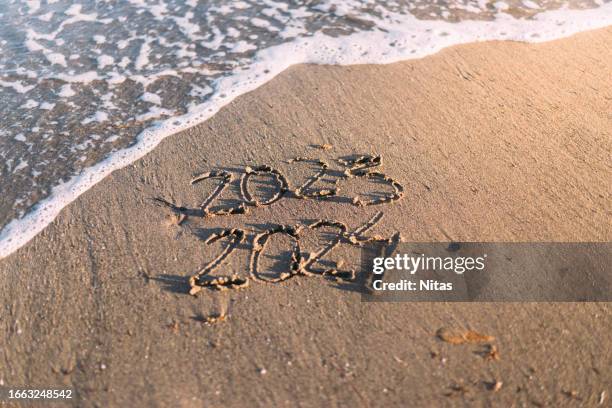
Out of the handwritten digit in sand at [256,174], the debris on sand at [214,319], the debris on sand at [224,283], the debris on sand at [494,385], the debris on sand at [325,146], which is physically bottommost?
the debris on sand at [214,319]

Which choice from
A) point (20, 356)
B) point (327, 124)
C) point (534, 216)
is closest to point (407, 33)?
point (327, 124)

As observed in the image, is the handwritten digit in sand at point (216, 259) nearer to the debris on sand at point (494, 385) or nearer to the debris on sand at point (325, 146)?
the debris on sand at point (325, 146)

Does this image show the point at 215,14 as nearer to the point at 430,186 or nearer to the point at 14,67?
the point at 14,67

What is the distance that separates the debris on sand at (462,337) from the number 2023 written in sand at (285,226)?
1.50 ft

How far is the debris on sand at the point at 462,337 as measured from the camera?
204cm

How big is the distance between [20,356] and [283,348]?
1.08m

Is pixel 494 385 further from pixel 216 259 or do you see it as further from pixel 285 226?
pixel 216 259

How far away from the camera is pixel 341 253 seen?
2.42 m

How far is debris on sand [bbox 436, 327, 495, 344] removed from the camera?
6.70 ft

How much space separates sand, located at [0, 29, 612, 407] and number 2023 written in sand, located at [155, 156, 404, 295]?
0.13 feet

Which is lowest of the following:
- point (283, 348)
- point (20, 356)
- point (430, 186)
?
point (20, 356)

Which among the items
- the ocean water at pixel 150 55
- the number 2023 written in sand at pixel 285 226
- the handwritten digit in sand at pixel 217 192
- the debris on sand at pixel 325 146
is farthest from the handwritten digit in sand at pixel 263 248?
the ocean water at pixel 150 55

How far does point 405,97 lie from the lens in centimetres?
330

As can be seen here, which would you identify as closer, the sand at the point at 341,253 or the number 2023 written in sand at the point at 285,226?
the sand at the point at 341,253
